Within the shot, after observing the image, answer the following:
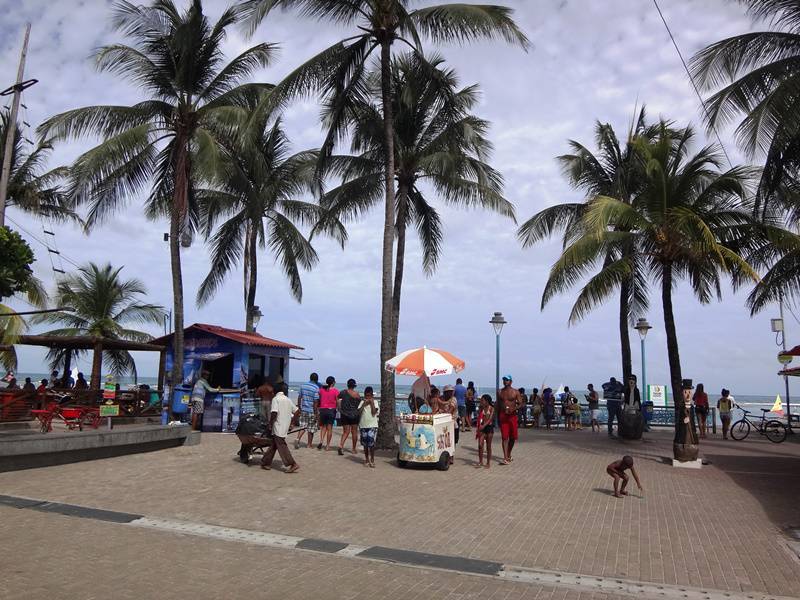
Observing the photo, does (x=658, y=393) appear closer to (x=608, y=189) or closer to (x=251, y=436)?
(x=608, y=189)

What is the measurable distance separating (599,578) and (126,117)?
18.3 metres

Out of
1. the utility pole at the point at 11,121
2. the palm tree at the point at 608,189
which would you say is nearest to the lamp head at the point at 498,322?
the palm tree at the point at 608,189

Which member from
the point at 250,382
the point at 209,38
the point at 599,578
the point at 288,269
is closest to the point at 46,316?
the point at 288,269

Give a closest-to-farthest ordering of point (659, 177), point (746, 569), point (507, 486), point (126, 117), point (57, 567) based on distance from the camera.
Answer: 1. point (57, 567)
2. point (746, 569)
3. point (507, 486)
4. point (659, 177)
5. point (126, 117)

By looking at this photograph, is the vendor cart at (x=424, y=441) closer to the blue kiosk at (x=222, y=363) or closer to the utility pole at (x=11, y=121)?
the blue kiosk at (x=222, y=363)

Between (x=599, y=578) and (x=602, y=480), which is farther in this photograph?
(x=602, y=480)

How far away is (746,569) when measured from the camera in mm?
6340

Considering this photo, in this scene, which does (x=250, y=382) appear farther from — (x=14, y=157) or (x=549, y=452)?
(x=14, y=157)

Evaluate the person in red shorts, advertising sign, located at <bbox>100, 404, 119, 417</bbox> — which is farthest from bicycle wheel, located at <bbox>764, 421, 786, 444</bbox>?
advertising sign, located at <bbox>100, 404, 119, 417</bbox>

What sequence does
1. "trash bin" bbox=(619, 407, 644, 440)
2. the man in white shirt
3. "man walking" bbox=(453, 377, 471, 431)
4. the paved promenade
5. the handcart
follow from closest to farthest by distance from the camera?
the paved promenade → the man in white shirt → the handcart → "trash bin" bbox=(619, 407, 644, 440) → "man walking" bbox=(453, 377, 471, 431)

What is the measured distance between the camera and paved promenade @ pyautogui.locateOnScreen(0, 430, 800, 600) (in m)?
5.65

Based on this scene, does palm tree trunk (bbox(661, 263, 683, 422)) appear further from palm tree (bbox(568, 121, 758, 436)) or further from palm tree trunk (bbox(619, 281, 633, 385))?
palm tree trunk (bbox(619, 281, 633, 385))

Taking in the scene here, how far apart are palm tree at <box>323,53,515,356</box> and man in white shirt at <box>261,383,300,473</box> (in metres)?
5.00

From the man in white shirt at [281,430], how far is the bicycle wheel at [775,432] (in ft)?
48.7
